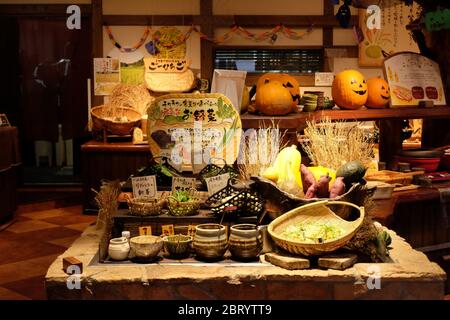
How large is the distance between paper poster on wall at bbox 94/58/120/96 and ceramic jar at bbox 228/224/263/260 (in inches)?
262

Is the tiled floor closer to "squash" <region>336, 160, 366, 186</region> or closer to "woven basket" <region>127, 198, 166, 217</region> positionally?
"woven basket" <region>127, 198, 166, 217</region>

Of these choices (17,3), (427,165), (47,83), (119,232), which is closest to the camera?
(119,232)

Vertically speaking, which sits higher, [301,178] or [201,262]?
[301,178]

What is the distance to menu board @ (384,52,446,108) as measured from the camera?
5.34m

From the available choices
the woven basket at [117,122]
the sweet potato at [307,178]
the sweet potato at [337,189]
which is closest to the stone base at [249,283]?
the sweet potato at [337,189]

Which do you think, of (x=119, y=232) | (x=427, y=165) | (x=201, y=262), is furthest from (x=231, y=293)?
(x=427, y=165)

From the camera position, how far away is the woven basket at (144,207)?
3684 millimetres

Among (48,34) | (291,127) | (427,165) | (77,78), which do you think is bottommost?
(427,165)

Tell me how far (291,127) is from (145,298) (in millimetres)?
2026

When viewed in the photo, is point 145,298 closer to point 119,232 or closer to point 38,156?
point 119,232

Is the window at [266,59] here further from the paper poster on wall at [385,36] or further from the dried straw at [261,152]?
the dried straw at [261,152]

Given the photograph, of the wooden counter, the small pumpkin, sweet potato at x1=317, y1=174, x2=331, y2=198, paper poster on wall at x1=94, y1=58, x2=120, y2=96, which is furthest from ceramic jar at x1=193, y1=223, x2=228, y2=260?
paper poster on wall at x1=94, y1=58, x2=120, y2=96

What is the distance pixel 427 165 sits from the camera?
5.32 metres

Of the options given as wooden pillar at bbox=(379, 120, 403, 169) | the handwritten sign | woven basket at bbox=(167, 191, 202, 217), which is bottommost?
woven basket at bbox=(167, 191, 202, 217)
